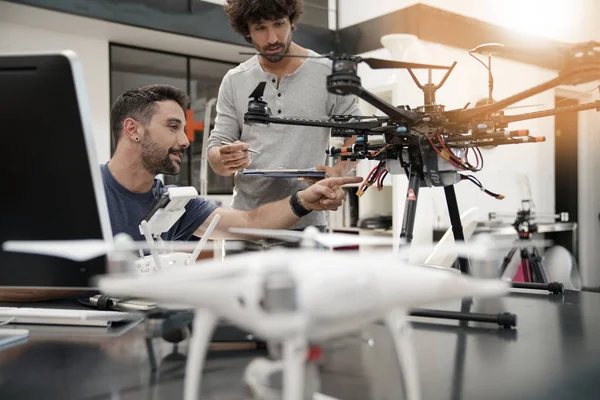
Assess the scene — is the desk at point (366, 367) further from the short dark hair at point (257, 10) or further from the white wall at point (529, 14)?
the white wall at point (529, 14)

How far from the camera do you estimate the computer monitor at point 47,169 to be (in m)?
0.71

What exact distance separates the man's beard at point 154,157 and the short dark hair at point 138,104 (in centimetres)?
7

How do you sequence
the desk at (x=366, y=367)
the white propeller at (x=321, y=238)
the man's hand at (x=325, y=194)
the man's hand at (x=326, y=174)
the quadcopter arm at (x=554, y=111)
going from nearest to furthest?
the white propeller at (x=321, y=238), the desk at (x=366, y=367), the quadcopter arm at (x=554, y=111), the man's hand at (x=325, y=194), the man's hand at (x=326, y=174)

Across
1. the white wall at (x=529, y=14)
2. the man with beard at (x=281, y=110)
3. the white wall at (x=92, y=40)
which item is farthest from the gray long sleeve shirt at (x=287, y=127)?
the white wall at (x=529, y=14)

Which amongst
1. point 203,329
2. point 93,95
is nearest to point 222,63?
point 93,95

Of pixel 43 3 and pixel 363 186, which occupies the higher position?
pixel 43 3

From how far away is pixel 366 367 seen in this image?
69cm

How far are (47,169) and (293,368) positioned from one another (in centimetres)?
53

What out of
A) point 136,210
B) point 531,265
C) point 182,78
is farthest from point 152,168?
point 182,78

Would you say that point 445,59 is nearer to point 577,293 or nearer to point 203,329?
point 577,293

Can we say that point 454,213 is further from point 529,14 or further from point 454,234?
point 529,14

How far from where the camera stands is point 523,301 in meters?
1.20

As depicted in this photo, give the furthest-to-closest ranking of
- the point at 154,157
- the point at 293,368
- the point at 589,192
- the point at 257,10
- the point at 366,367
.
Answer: the point at 589,192, the point at 154,157, the point at 257,10, the point at 366,367, the point at 293,368

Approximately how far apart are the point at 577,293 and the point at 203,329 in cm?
118
